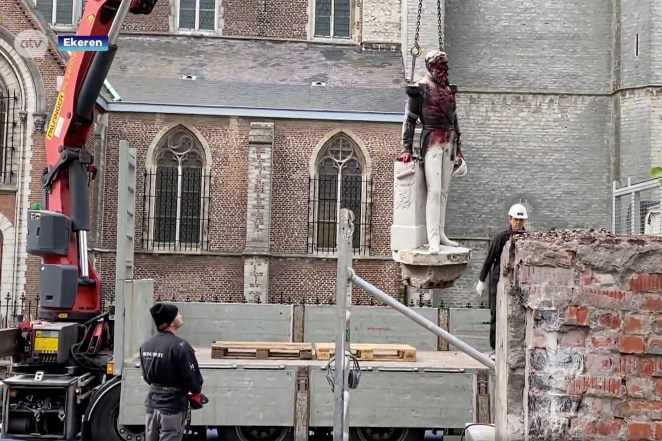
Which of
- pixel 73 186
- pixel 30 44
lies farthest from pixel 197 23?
pixel 73 186

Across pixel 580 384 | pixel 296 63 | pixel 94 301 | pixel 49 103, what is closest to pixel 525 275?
pixel 580 384

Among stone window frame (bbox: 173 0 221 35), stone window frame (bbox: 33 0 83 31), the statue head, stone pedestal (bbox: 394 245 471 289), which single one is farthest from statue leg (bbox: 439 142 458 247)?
stone window frame (bbox: 33 0 83 31)

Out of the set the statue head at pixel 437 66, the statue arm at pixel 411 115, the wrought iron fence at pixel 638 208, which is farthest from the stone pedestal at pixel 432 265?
the wrought iron fence at pixel 638 208

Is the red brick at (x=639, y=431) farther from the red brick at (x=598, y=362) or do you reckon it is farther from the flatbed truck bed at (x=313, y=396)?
the flatbed truck bed at (x=313, y=396)

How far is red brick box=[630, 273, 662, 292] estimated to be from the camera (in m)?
3.30

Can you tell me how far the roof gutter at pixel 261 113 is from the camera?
67.6 feet

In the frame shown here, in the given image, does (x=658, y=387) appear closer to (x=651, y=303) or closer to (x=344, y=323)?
(x=651, y=303)

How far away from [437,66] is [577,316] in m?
4.45

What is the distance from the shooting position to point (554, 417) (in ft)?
10.9

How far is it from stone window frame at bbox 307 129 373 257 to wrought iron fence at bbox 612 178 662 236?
610 centimetres

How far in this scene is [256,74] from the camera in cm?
2275

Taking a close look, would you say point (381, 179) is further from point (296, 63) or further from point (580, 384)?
point (580, 384)

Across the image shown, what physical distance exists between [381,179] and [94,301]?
11.9 m

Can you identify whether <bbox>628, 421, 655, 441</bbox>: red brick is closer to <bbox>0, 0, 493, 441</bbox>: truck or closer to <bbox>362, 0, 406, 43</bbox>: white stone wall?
<bbox>0, 0, 493, 441</bbox>: truck
